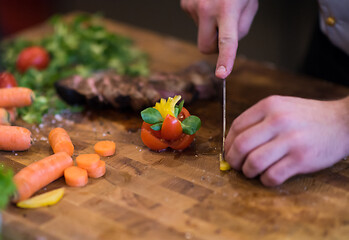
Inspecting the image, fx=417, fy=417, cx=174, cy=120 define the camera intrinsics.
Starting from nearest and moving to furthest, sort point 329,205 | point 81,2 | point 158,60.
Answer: point 329,205
point 158,60
point 81,2

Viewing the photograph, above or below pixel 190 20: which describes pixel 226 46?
above

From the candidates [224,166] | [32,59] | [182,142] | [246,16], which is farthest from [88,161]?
[32,59]

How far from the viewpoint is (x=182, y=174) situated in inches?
82.0

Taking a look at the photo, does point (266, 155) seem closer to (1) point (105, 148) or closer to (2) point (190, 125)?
(2) point (190, 125)

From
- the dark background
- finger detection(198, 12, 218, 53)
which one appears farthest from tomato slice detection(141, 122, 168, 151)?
the dark background

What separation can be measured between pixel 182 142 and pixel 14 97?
1.07 meters

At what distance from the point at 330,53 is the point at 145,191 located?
1.85m

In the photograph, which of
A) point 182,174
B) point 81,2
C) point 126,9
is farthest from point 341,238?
point 81,2

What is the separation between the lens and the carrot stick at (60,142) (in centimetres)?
222

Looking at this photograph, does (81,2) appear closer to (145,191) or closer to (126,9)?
(126,9)

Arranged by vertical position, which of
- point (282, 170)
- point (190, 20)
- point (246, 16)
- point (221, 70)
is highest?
point (246, 16)

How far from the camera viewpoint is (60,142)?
2223mm

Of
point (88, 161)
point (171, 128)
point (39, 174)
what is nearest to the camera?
point (39, 174)

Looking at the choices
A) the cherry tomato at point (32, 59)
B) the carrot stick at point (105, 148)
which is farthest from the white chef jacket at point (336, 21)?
the cherry tomato at point (32, 59)
